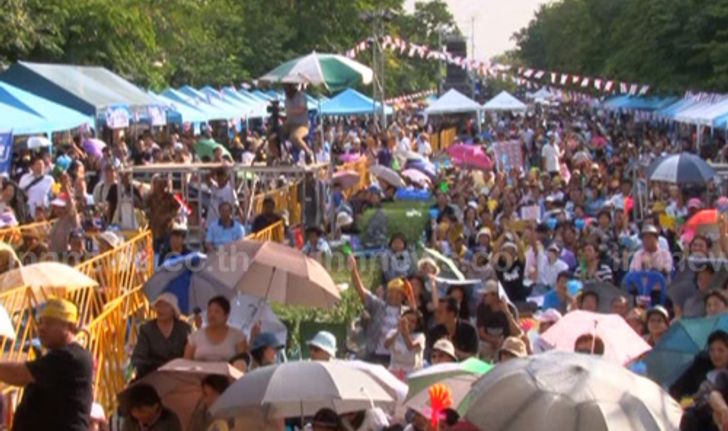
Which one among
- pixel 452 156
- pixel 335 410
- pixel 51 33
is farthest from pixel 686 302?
pixel 51 33

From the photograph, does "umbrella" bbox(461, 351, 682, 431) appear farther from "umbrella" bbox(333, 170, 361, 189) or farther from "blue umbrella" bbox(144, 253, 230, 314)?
"umbrella" bbox(333, 170, 361, 189)

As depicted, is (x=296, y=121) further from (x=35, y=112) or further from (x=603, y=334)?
(x=603, y=334)

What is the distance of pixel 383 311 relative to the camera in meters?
13.2

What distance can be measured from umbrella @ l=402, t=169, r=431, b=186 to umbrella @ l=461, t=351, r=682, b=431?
21054mm

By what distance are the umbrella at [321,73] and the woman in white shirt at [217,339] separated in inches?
433

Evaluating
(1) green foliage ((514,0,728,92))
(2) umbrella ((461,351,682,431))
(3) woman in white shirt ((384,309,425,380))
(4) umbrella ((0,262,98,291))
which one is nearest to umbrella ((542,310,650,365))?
(3) woman in white shirt ((384,309,425,380))

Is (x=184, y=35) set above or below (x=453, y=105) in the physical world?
above

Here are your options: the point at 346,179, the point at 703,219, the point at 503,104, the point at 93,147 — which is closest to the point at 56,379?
the point at 703,219

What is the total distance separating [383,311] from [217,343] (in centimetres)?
241

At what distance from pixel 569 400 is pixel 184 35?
41.1 m

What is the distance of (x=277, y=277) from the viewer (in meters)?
13.1

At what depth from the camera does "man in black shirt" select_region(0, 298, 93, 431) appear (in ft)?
25.9

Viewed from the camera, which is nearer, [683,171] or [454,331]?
[454,331]

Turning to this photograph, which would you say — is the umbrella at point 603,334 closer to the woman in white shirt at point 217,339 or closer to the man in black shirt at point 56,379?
the woman in white shirt at point 217,339
